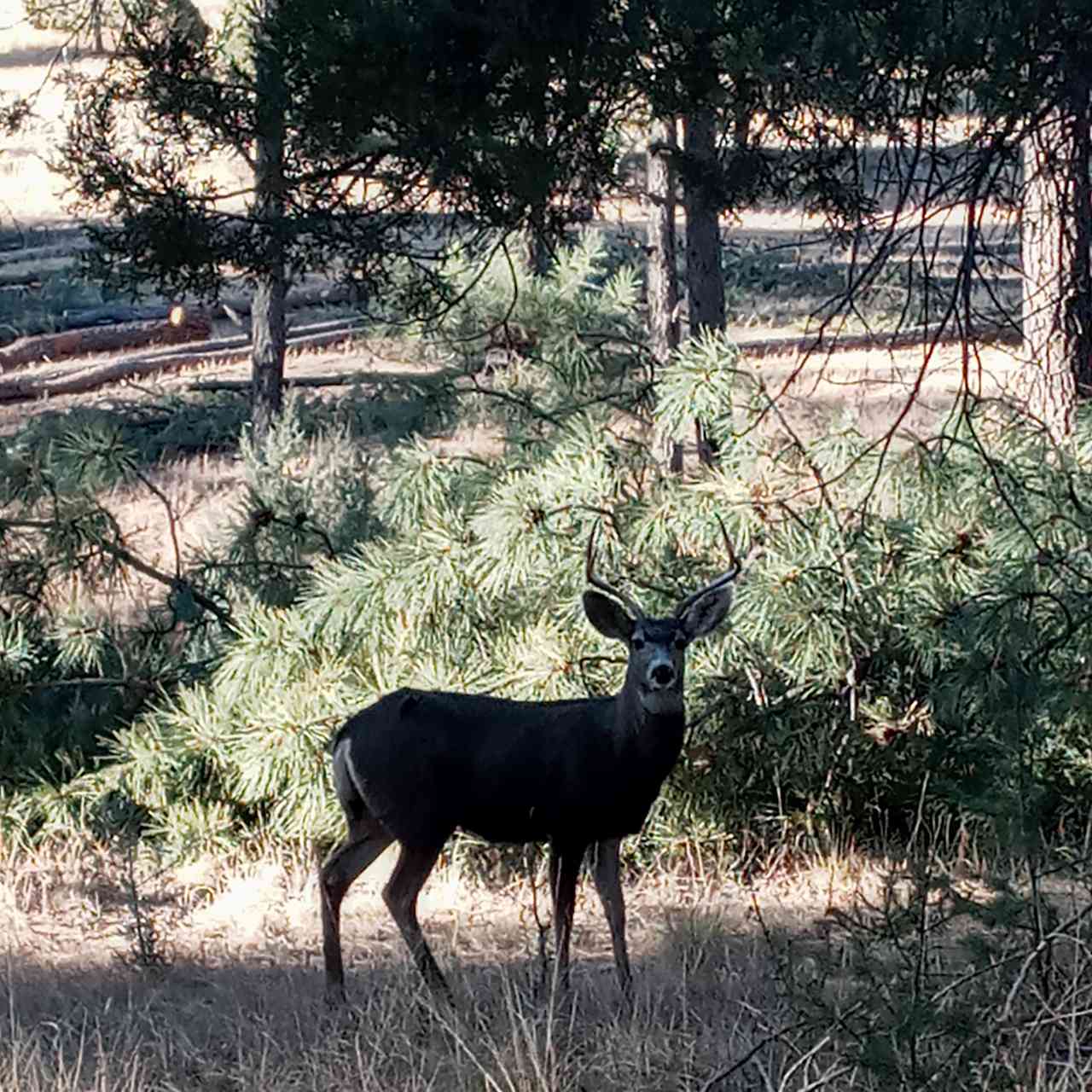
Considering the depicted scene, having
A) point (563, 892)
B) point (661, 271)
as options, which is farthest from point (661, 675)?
→ point (661, 271)

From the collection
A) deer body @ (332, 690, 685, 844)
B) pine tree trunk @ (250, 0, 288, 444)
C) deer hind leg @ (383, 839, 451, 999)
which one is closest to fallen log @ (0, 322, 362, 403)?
pine tree trunk @ (250, 0, 288, 444)

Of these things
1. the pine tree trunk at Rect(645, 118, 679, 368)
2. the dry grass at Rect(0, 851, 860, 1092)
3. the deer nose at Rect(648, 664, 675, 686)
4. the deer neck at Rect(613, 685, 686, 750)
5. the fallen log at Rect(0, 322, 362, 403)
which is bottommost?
the dry grass at Rect(0, 851, 860, 1092)

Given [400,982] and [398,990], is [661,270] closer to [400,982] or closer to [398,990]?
[400,982]

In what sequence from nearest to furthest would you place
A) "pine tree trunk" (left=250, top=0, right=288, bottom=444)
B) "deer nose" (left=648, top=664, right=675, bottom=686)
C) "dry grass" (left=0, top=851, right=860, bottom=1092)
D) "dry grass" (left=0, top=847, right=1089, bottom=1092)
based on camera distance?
"dry grass" (left=0, top=847, right=1089, bottom=1092)
"dry grass" (left=0, top=851, right=860, bottom=1092)
"pine tree trunk" (left=250, top=0, right=288, bottom=444)
"deer nose" (left=648, top=664, right=675, bottom=686)

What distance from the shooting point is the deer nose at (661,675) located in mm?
8016

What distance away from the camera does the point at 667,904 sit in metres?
10.0

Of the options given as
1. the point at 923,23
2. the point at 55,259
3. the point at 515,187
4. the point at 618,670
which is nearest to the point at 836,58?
the point at 923,23

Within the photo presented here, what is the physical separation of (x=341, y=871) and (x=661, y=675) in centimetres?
182

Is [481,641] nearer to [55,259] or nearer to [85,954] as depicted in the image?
[85,954]

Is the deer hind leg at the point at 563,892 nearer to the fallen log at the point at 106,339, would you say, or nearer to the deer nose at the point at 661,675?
the deer nose at the point at 661,675

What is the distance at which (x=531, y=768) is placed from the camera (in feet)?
27.7

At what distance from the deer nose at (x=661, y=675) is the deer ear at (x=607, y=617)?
1.08ft

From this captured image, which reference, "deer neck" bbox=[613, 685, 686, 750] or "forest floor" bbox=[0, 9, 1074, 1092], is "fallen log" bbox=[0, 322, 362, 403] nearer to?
"forest floor" bbox=[0, 9, 1074, 1092]

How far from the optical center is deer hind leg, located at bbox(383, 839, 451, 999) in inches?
324
